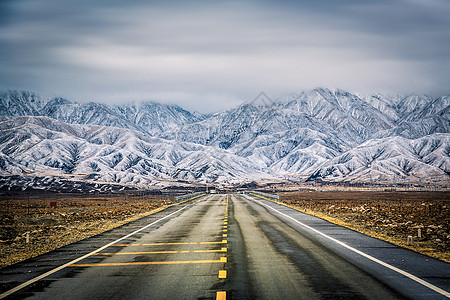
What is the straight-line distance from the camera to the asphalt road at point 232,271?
345 inches

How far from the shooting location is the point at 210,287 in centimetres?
916

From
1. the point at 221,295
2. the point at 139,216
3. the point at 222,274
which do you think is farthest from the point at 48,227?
the point at 221,295

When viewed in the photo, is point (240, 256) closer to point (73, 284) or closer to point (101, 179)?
point (73, 284)

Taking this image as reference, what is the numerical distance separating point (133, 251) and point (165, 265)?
10.3 feet

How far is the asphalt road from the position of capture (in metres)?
8.76

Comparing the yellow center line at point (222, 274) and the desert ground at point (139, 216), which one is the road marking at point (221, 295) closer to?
the yellow center line at point (222, 274)

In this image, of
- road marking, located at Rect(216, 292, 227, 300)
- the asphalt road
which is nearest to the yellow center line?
the asphalt road

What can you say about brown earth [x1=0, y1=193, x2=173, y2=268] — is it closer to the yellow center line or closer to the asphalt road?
the asphalt road

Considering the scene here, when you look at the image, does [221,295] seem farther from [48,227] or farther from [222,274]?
[48,227]

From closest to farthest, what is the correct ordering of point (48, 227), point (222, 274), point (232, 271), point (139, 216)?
point (222, 274), point (232, 271), point (48, 227), point (139, 216)

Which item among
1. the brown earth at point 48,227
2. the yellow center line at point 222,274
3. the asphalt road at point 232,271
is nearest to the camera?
the asphalt road at point 232,271

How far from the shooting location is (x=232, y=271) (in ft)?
35.4

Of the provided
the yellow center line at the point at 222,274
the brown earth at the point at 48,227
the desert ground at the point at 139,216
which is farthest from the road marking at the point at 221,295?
the brown earth at the point at 48,227

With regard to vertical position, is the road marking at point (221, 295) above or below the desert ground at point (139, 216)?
above
